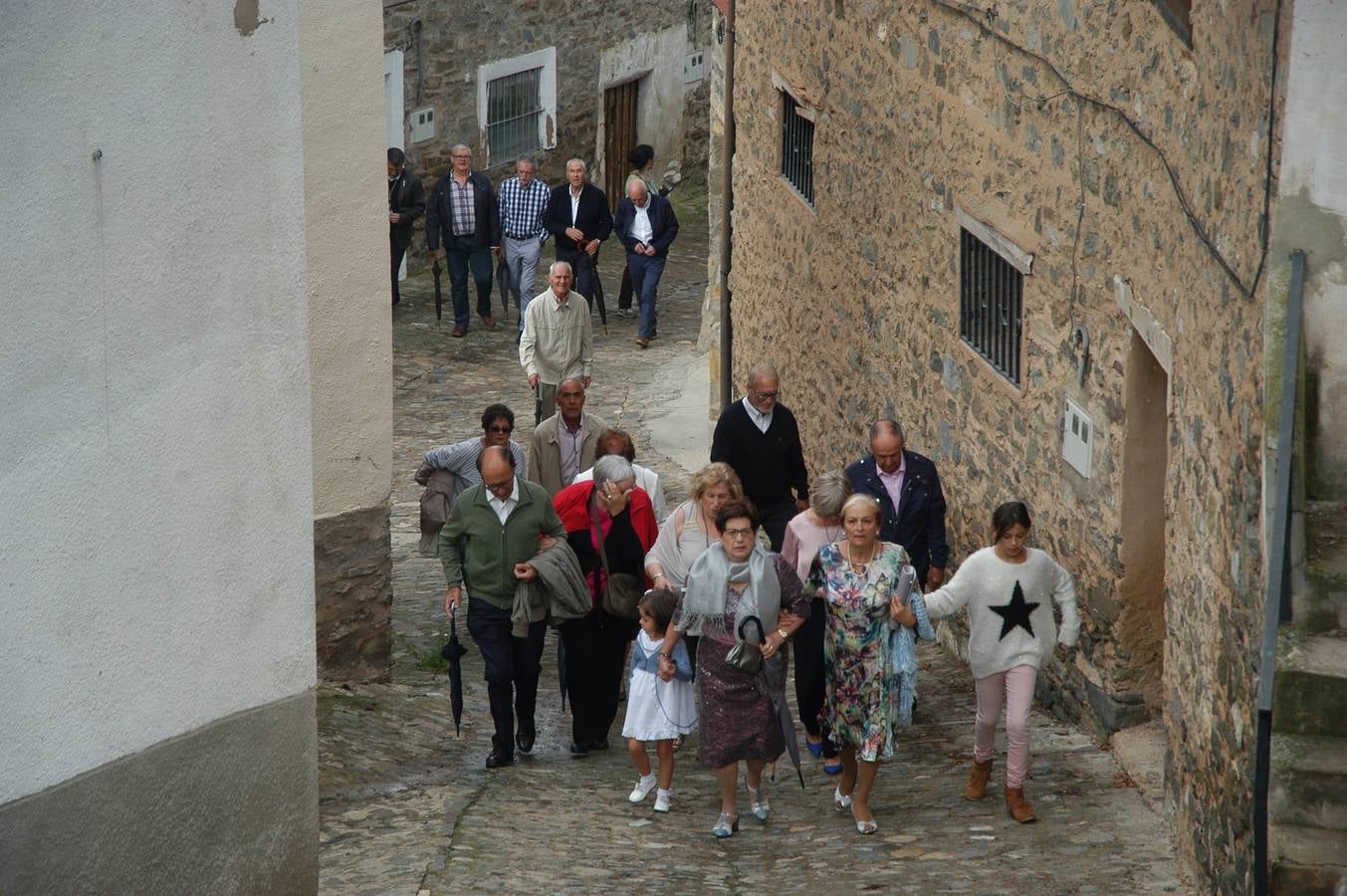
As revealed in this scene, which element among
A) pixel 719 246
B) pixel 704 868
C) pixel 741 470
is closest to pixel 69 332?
pixel 704 868

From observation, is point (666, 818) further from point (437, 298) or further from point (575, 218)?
point (437, 298)

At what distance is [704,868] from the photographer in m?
7.59

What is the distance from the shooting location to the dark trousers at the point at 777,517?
10.2 meters

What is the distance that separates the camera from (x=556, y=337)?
13.0 m

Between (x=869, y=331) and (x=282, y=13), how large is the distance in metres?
5.86

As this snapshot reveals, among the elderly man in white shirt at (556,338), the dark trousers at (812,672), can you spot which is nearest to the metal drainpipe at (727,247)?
the elderly man in white shirt at (556,338)

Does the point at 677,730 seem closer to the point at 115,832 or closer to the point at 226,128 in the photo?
the point at 115,832

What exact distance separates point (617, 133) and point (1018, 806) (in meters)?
17.9

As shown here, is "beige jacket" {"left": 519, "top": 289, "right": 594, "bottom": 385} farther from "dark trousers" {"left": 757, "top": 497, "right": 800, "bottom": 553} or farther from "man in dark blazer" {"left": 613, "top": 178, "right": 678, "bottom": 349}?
"man in dark blazer" {"left": 613, "top": 178, "right": 678, "bottom": 349}

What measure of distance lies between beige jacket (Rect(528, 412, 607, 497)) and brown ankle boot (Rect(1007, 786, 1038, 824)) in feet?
10.4

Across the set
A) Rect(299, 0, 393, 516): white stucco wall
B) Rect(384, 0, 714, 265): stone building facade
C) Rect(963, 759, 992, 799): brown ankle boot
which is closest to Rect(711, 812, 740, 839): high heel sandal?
Rect(963, 759, 992, 799): brown ankle boot

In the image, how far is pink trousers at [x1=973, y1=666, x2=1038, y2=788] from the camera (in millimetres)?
7680

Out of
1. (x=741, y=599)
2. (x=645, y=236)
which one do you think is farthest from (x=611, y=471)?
(x=645, y=236)

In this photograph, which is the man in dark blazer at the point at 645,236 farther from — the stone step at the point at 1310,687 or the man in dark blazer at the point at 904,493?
the stone step at the point at 1310,687
